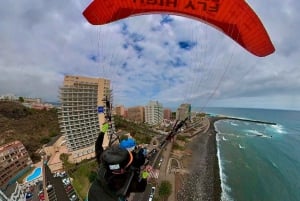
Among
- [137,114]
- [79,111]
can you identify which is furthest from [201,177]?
[137,114]

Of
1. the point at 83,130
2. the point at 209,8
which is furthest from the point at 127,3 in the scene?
the point at 83,130

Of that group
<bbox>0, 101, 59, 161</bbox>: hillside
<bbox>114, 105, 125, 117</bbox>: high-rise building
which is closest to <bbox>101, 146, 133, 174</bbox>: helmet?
<bbox>0, 101, 59, 161</bbox>: hillside

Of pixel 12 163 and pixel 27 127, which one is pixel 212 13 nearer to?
pixel 12 163

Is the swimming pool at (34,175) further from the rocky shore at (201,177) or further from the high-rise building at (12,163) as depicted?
the rocky shore at (201,177)

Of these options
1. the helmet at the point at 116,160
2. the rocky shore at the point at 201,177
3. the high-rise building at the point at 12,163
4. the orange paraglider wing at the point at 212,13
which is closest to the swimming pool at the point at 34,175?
the high-rise building at the point at 12,163

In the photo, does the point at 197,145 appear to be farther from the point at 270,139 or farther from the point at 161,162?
the point at 270,139

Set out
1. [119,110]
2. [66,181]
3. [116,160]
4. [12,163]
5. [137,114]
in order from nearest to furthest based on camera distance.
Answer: [116,160]
[66,181]
[12,163]
[137,114]
[119,110]

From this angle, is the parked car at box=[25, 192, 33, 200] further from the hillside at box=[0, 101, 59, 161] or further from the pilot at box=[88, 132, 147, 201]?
the pilot at box=[88, 132, 147, 201]
